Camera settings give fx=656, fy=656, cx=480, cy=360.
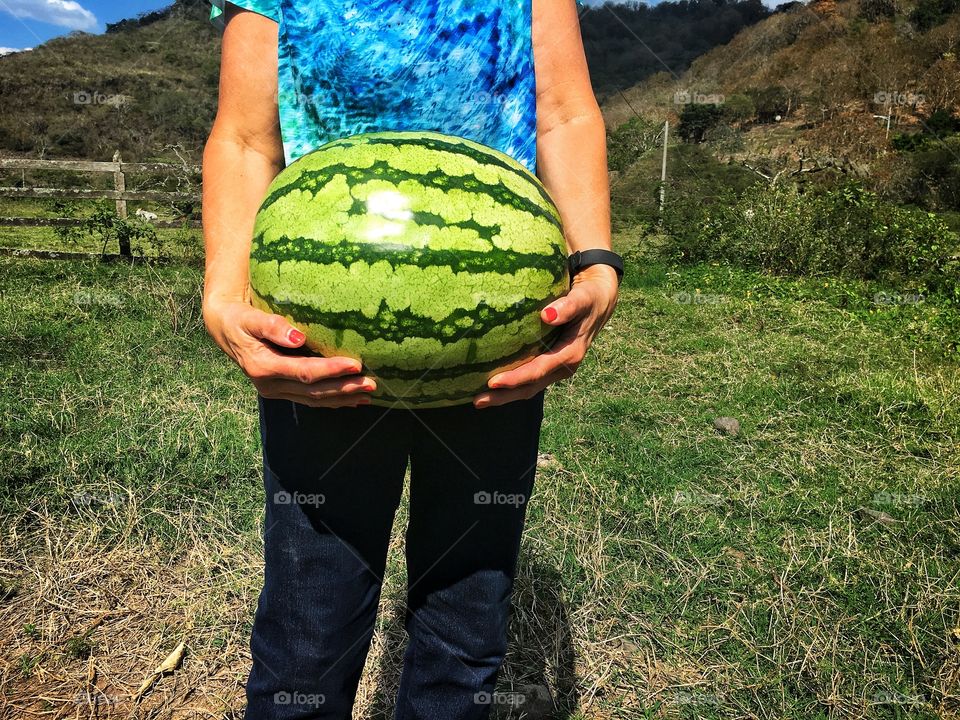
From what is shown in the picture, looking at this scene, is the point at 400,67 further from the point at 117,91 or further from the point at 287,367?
the point at 117,91

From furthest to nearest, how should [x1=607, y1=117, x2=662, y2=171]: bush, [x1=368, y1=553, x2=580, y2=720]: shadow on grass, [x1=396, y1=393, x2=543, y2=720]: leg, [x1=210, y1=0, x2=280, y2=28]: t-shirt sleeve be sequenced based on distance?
[x1=607, y1=117, x2=662, y2=171]: bush
[x1=368, y1=553, x2=580, y2=720]: shadow on grass
[x1=396, y1=393, x2=543, y2=720]: leg
[x1=210, y1=0, x2=280, y2=28]: t-shirt sleeve

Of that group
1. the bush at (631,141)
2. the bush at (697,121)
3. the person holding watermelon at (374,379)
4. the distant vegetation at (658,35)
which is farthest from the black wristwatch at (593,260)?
the distant vegetation at (658,35)

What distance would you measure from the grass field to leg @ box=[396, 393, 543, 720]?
103 centimetres

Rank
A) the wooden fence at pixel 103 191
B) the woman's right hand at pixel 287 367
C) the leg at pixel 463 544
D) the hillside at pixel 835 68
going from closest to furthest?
the woman's right hand at pixel 287 367
the leg at pixel 463 544
the wooden fence at pixel 103 191
the hillside at pixel 835 68

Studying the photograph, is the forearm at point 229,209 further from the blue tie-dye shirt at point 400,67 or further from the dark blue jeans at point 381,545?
the dark blue jeans at point 381,545

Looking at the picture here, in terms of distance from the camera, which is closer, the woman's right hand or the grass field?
the woman's right hand

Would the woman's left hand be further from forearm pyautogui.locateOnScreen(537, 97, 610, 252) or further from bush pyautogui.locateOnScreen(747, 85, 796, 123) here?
bush pyautogui.locateOnScreen(747, 85, 796, 123)

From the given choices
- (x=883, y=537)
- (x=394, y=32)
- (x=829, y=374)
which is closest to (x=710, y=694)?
(x=883, y=537)

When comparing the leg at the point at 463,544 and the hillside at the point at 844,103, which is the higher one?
the hillside at the point at 844,103

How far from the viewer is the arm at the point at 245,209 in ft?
3.56

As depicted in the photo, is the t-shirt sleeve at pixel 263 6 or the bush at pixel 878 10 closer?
the t-shirt sleeve at pixel 263 6

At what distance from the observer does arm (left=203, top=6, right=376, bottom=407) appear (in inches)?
42.8

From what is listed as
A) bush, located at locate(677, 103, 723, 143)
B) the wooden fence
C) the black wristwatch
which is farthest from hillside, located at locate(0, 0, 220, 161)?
the black wristwatch

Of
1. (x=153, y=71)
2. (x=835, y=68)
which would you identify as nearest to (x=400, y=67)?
(x=835, y=68)
